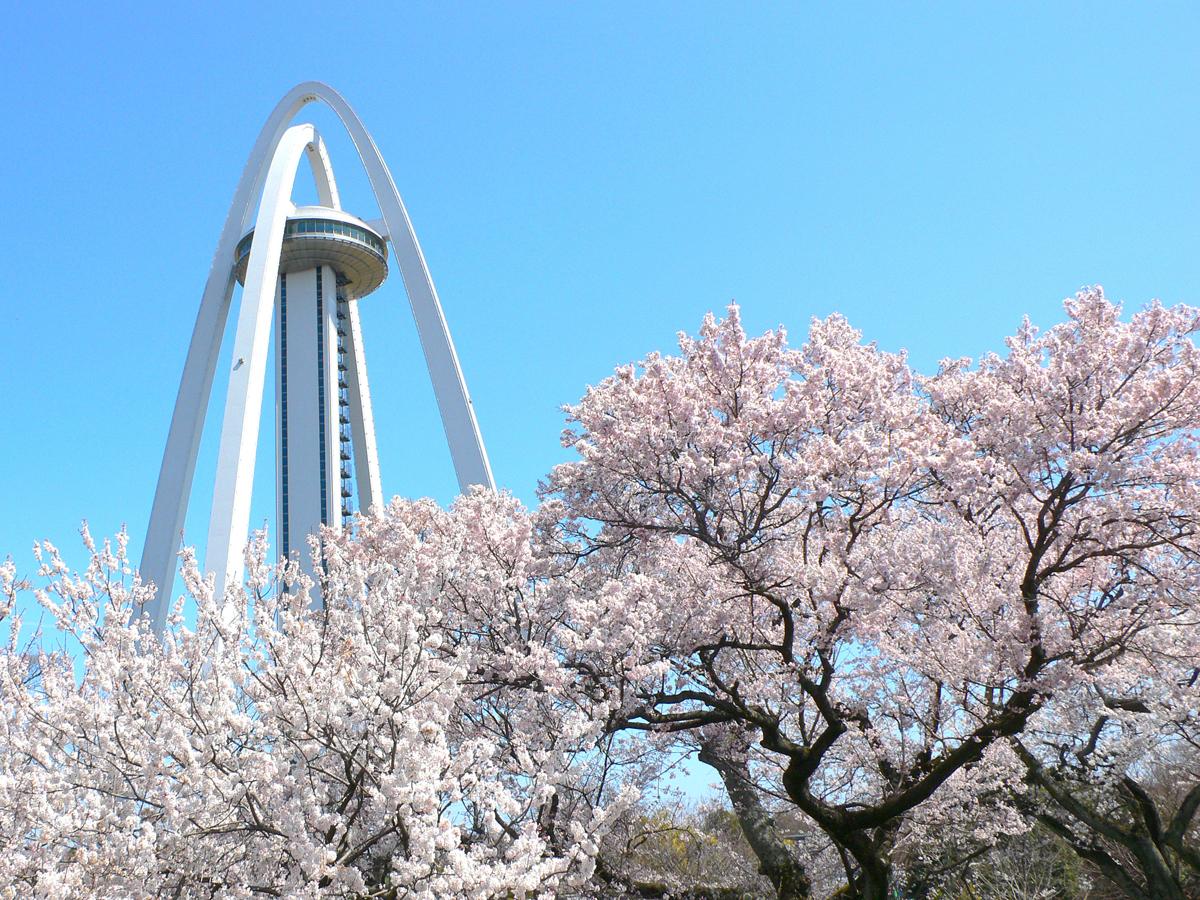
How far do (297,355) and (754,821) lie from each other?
33511mm

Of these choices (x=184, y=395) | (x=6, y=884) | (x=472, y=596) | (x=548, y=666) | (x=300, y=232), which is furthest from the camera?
(x=300, y=232)

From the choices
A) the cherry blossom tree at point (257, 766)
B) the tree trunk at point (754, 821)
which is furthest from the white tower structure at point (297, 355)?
the cherry blossom tree at point (257, 766)

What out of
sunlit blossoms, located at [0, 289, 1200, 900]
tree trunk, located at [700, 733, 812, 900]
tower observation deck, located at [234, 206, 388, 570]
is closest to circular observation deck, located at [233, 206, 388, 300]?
tower observation deck, located at [234, 206, 388, 570]

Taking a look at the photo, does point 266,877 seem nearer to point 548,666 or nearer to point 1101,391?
point 548,666

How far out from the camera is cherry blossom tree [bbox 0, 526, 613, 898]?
459 centimetres

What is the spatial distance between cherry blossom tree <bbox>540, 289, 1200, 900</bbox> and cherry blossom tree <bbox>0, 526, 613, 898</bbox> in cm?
169

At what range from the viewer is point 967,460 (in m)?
7.75

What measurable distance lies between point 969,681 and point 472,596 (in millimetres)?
4227

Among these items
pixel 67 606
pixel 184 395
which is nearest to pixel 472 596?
pixel 67 606

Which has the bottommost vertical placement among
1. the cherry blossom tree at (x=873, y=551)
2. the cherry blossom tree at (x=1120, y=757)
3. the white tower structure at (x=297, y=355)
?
the cherry blossom tree at (x=1120, y=757)

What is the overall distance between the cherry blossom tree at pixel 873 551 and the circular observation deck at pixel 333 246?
103 ft

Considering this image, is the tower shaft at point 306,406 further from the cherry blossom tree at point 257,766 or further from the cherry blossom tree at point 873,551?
the cherry blossom tree at point 257,766

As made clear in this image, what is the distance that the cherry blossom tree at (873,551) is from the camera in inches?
289

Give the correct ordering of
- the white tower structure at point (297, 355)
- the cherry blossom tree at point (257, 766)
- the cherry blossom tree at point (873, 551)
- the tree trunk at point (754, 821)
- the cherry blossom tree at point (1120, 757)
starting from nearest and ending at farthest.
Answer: the cherry blossom tree at point (257, 766), the cherry blossom tree at point (873, 551), the cherry blossom tree at point (1120, 757), the tree trunk at point (754, 821), the white tower structure at point (297, 355)
